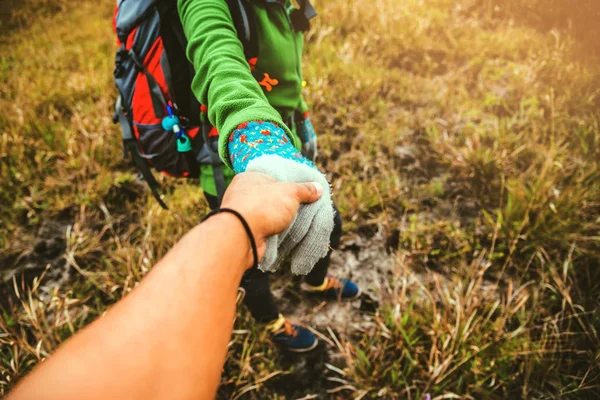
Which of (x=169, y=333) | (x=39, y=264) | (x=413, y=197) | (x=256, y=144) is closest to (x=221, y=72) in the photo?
(x=256, y=144)

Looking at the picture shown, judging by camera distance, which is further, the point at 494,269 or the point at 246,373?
the point at 494,269

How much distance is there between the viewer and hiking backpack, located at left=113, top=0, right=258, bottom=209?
1396 millimetres

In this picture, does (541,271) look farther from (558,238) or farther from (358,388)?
(358,388)

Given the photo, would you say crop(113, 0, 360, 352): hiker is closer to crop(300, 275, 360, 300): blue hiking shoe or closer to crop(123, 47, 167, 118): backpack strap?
crop(123, 47, 167, 118): backpack strap

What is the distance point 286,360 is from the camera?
227 centimetres

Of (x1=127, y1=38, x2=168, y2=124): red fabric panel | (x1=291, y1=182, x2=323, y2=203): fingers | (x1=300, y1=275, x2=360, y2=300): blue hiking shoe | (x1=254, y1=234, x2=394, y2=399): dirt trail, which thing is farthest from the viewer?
(x1=300, y1=275, x2=360, y2=300): blue hiking shoe

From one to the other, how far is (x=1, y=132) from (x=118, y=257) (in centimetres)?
244

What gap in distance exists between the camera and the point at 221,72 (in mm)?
1078

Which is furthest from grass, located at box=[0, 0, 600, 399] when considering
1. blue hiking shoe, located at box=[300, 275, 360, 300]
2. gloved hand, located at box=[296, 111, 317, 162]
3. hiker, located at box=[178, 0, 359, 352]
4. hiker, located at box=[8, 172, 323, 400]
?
hiker, located at box=[8, 172, 323, 400]

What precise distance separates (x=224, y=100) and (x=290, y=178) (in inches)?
14.6

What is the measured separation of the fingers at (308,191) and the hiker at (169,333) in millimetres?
163

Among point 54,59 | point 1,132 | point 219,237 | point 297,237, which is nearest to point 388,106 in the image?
point 297,237

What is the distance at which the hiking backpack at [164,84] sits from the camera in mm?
1396

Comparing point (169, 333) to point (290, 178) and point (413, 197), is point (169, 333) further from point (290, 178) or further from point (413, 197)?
point (413, 197)
